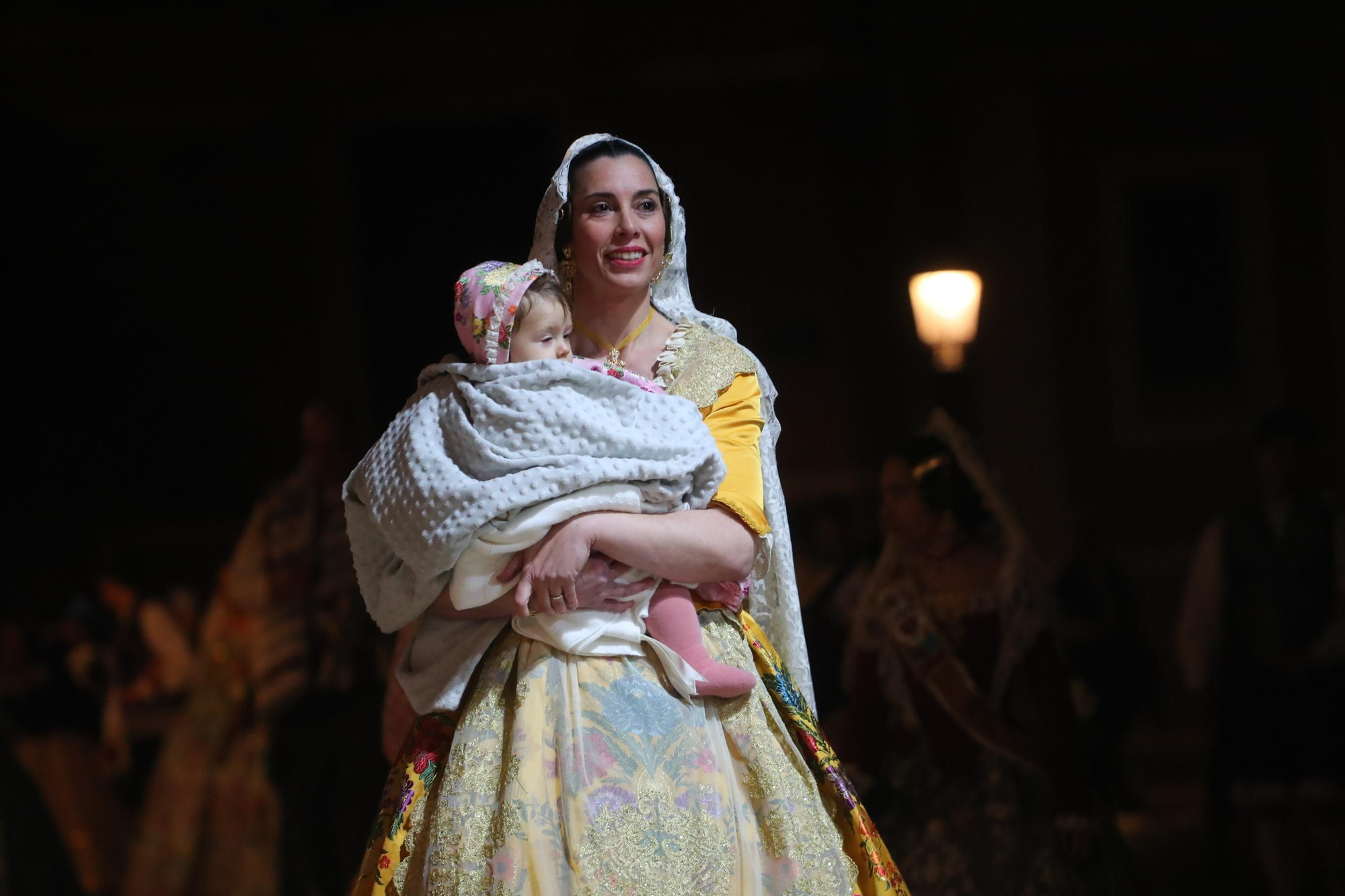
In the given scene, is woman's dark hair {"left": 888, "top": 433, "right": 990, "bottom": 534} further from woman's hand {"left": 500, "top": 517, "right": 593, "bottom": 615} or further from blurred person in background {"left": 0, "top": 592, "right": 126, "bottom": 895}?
blurred person in background {"left": 0, "top": 592, "right": 126, "bottom": 895}

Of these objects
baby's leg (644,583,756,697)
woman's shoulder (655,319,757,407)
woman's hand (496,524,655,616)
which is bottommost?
baby's leg (644,583,756,697)

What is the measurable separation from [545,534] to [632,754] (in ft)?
1.00

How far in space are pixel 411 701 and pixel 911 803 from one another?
4.77ft

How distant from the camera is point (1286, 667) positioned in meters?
4.40

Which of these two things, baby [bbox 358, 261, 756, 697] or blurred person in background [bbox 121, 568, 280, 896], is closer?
baby [bbox 358, 261, 756, 697]

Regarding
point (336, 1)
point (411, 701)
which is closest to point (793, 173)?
point (336, 1)

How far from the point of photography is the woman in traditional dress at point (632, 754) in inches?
79.6

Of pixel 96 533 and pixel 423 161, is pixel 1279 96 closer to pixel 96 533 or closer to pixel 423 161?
pixel 423 161

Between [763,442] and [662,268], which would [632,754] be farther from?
[662,268]

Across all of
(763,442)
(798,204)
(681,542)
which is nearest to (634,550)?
(681,542)

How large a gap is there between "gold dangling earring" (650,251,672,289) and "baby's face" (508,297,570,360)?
37cm

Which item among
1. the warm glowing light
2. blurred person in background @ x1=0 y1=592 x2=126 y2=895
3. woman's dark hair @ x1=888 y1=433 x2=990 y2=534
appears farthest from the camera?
blurred person in background @ x1=0 y1=592 x2=126 y2=895

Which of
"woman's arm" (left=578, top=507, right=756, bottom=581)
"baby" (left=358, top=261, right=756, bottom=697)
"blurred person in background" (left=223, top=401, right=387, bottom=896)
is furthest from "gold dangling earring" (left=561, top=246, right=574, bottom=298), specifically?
"blurred person in background" (left=223, top=401, right=387, bottom=896)

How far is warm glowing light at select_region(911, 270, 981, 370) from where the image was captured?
3.63 m
